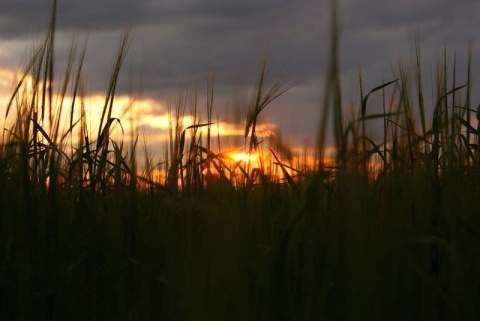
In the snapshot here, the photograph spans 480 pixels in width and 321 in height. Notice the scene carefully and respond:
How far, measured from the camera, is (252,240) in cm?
133

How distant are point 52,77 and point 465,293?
3.27ft

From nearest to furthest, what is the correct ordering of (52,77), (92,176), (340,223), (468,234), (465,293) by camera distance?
(340,223) < (465,293) < (468,234) < (52,77) < (92,176)

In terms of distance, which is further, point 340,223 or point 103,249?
point 103,249

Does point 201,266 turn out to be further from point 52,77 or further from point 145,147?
point 145,147

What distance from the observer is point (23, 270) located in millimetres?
1399

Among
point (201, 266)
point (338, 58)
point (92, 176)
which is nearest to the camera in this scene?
point (338, 58)

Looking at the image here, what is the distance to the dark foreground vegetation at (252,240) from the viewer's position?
1.06 m

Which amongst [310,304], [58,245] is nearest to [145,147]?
[58,245]

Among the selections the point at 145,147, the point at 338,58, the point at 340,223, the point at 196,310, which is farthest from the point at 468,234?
the point at 145,147

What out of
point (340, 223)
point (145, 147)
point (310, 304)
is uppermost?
point (145, 147)

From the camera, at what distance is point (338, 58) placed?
808 mm

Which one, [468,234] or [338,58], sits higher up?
[338,58]

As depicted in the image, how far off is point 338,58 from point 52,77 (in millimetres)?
943

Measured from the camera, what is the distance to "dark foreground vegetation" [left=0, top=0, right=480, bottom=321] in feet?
3.49
